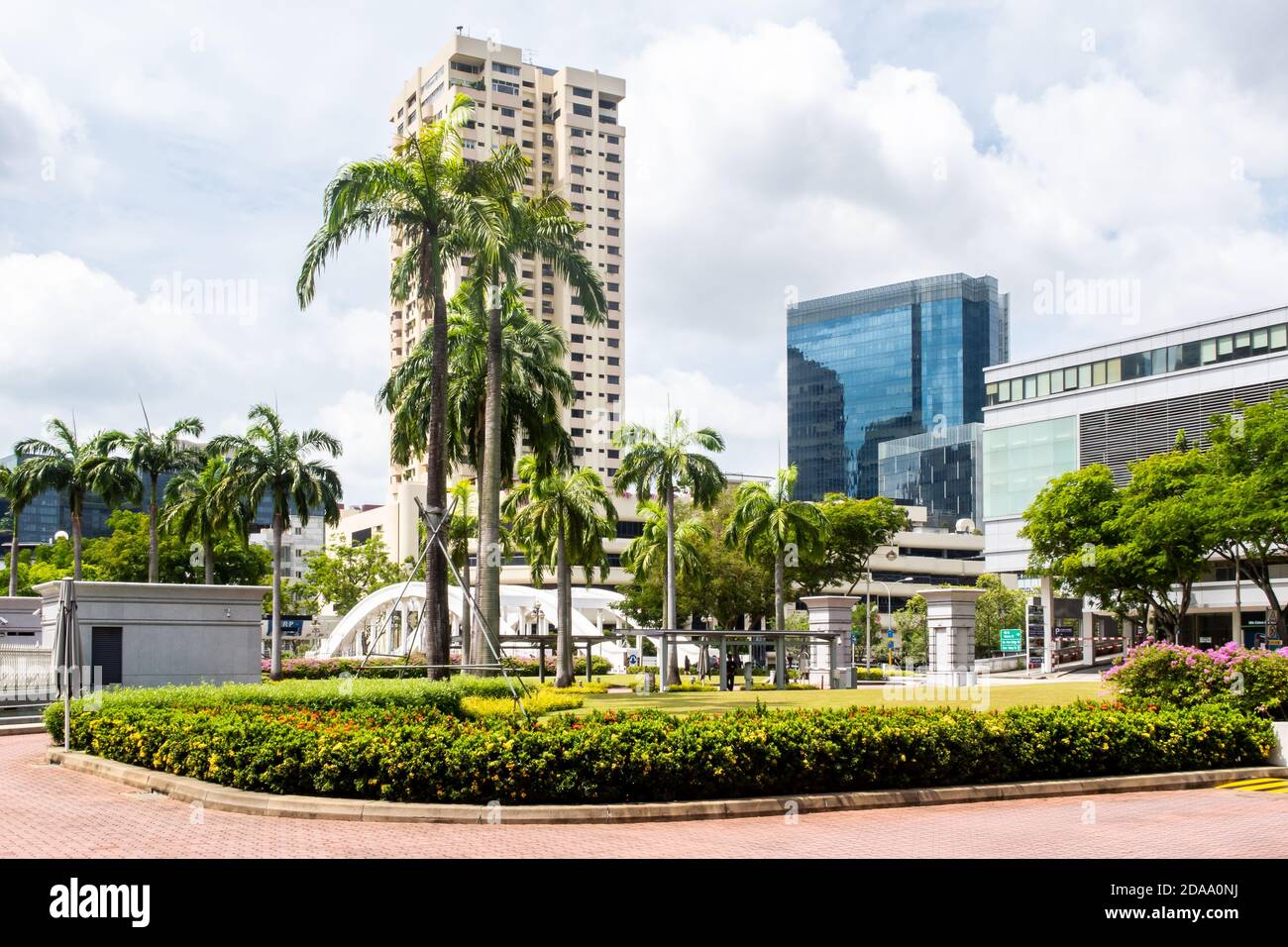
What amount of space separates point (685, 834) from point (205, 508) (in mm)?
45809

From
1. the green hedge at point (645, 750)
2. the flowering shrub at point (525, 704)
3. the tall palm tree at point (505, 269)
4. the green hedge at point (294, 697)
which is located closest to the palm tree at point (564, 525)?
the flowering shrub at point (525, 704)

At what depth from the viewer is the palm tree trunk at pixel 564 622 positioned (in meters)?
41.2

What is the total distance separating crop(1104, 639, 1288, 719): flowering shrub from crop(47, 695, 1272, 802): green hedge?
221 centimetres

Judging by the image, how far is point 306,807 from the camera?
1295cm

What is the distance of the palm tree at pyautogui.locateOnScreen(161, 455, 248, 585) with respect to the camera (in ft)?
173

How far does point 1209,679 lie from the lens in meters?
20.6

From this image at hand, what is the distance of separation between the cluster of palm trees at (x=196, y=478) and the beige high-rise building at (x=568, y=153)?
6355cm

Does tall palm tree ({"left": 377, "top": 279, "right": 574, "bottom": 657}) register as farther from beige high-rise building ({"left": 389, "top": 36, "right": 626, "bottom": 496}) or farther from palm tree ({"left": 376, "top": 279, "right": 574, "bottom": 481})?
beige high-rise building ({"left": 389, "top": 36, "right": 626, "bottom": 496})

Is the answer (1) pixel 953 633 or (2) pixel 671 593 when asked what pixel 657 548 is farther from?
(1) pixel 953 633

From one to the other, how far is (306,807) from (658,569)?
4964cm

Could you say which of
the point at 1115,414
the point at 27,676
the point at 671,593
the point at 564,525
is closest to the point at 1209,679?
the point at 27,676

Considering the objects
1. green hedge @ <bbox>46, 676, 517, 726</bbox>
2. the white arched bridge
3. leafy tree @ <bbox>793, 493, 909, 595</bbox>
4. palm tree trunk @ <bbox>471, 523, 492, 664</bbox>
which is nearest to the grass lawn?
palm tree trunk @ <bbox>471, 523, 492, 664</bbox>

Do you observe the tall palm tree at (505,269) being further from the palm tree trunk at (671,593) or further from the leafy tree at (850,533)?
the leafy tree at (850,533)
